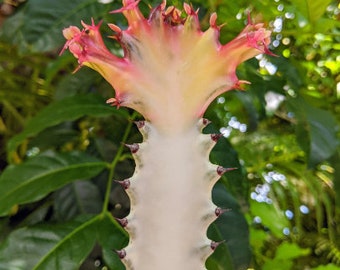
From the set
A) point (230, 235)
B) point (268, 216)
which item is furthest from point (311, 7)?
point (268, 216)

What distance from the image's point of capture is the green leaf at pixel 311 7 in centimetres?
54

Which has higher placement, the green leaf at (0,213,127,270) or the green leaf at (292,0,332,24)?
the green leaf at (292,0,332,24)

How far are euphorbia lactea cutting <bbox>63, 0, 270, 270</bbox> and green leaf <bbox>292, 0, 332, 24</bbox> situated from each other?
0.28 meters

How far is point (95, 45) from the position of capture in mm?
269

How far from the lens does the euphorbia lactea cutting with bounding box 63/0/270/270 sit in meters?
0.27

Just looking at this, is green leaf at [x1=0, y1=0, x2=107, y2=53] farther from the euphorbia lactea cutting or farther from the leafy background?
the euphorbia lactea cutting

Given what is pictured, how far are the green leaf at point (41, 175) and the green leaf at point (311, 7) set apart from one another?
0.84 feet

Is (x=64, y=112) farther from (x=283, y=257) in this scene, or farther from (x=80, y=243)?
(x=283, y=257)

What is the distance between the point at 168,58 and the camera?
0.88 feet

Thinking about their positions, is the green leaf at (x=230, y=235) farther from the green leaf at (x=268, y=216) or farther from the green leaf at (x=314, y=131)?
the green leaf at (x=268, y=216)

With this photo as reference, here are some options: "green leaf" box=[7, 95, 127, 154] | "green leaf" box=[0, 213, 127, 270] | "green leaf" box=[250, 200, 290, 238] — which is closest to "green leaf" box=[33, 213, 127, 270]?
"green leaf" box=[0, 213, 127, 270]

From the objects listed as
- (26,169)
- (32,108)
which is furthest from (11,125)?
→ (26,169)

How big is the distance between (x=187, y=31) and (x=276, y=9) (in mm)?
409

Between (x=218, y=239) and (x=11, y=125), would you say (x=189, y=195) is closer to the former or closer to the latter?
(x=218, y=239)
